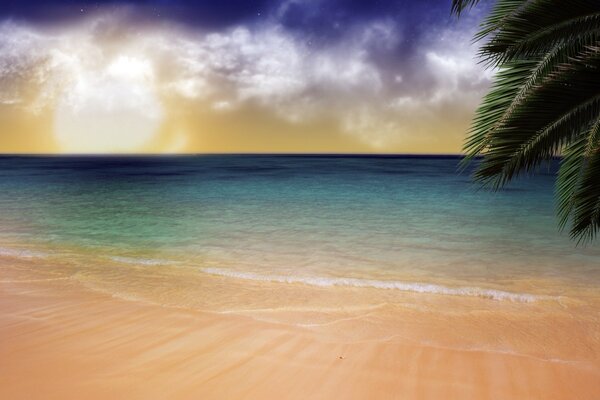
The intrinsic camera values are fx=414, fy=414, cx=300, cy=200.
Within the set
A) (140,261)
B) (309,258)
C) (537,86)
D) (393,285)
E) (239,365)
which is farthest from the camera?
(309,258)

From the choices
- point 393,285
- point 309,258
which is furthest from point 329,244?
point 393,285

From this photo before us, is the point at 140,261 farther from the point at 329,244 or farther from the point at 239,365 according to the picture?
the point at 239,365

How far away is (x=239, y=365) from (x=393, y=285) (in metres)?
3.91

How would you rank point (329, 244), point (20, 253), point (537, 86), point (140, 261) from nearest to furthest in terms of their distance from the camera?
point (537, 86) < point (140, 261) < point (20, 253) < point (329, 244)

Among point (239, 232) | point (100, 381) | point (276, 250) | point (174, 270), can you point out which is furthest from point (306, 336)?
point (239, 232)

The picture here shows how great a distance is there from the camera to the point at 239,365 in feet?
12.7

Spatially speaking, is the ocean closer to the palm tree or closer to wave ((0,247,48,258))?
wave ((0,247,48,258))

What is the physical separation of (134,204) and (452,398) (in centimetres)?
1931

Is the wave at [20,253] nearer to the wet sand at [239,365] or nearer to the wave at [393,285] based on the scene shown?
the wave at [393,285]

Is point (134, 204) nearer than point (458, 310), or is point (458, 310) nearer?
point (458, 310)

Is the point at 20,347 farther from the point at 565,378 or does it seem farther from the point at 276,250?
the point at 276,250

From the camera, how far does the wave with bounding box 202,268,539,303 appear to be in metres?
6.55

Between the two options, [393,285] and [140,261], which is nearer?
[393,285]

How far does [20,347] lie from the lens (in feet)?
13.5
